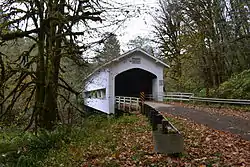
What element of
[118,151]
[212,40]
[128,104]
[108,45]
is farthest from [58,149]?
[212,40]

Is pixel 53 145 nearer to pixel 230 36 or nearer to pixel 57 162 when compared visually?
pixel 57 162

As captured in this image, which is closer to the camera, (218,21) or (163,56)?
(218,21)

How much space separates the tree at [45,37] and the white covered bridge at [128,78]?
11.8 meters

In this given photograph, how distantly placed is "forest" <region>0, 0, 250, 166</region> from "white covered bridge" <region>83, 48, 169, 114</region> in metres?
2.90

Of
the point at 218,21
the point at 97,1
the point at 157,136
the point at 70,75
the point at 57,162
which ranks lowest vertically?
the point at 57,162

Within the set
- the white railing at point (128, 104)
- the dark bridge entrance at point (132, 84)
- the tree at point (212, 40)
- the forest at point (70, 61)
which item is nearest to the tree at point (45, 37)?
the forest at point (70, 61)

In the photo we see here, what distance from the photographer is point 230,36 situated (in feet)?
77.9

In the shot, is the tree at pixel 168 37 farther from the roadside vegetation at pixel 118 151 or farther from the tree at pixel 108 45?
the roadside vegetation at pixel 118 151

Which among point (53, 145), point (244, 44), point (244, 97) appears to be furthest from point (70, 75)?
point (244, 44)

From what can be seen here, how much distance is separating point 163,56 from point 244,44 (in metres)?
15.8

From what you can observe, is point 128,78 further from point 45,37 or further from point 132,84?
point 45,37

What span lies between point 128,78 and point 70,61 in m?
18.9

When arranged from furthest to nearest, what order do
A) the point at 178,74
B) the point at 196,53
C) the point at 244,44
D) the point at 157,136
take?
the point at 178,74 → the point at 196,53 → the point at 244,44 → the point at 157,136

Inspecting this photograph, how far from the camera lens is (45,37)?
445 inches
